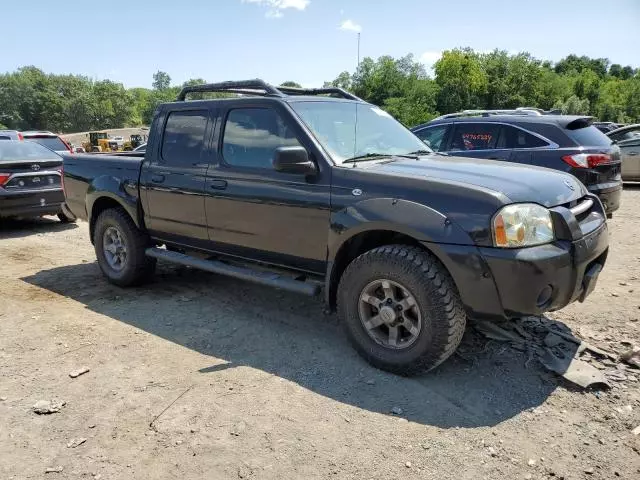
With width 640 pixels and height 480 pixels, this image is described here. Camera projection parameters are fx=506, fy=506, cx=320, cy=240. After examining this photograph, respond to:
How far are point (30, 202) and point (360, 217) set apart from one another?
7.28m

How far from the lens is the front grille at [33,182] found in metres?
8.48

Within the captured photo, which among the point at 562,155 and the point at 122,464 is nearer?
the point at 122,464

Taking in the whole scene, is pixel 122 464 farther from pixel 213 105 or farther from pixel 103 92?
pixel 103 92

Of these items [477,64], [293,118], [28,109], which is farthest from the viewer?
[28,109]

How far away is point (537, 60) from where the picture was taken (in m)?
71.1

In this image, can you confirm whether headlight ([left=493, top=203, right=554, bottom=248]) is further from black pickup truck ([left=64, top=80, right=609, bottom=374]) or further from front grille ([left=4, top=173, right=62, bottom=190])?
front grille ([left=4, top=173, right=62, bottom=190])

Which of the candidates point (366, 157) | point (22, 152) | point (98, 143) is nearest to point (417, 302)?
point (366, 157)

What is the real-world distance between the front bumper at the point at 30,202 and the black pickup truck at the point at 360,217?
4.28 m

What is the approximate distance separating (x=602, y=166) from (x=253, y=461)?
614 cm

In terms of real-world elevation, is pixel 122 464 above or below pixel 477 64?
below

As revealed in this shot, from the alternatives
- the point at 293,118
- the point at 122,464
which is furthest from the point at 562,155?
the point at 122,464

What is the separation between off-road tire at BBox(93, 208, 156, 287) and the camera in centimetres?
533

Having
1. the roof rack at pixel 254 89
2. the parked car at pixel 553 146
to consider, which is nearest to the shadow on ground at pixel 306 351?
the roof rack at pixel 254 89

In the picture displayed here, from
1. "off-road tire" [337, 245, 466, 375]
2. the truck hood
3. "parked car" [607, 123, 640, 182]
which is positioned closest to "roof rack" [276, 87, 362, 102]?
the truck hood
